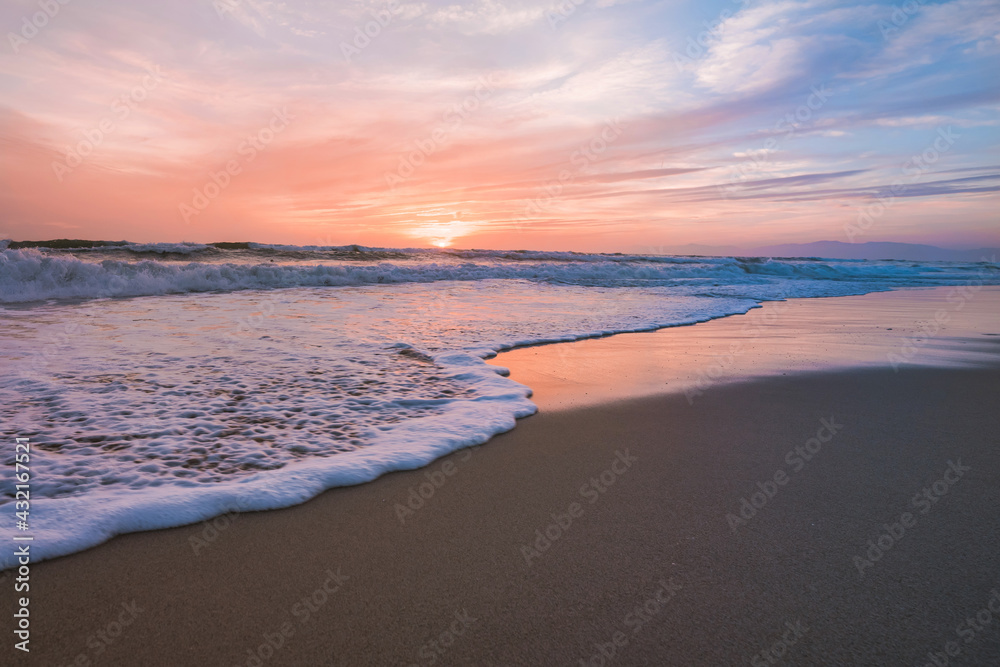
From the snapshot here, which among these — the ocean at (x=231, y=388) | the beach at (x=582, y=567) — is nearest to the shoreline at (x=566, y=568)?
the beach at (x=582, y=567)

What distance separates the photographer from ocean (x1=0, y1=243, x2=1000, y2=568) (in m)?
2.86

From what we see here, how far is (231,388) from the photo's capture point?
472 centimetres

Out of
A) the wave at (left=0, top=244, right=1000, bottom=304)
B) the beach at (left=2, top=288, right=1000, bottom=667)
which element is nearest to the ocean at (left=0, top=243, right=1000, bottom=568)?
the wave at (left=0, top=244, right=1000, bottom=304)

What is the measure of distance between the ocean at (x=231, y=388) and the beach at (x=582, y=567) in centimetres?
25

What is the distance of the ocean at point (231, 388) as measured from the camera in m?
2.86

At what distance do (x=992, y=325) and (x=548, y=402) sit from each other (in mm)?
9999

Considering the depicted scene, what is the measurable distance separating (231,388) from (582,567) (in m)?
3.77

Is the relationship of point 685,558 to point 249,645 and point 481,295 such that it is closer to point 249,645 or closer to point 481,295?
point 249,645

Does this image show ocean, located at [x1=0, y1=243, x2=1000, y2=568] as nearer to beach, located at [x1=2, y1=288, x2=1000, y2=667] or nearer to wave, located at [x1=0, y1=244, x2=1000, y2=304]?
wave, located at [x1=0, y1=244, x2=1000, y2=304]

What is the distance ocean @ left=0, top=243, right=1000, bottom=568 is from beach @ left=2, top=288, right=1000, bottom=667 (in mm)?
245

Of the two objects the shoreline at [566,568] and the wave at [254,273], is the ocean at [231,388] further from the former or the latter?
the shoreline at [566,568]

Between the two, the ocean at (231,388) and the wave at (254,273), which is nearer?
the ocean at (231,388)

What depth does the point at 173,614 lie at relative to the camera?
1.89m

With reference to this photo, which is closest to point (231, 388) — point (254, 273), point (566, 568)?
point (566, 568)
